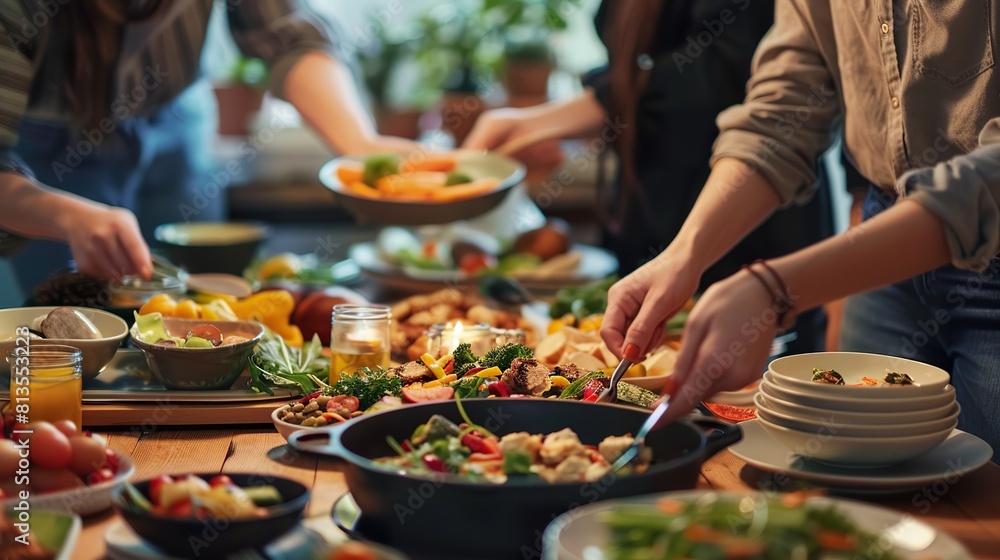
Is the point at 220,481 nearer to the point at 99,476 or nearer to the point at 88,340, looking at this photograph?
the point at 99,476

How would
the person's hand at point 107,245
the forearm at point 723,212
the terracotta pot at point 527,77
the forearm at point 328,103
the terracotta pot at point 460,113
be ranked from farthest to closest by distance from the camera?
1. the terracotta pot at point 527,77
2. the terracotta pot at point 460,113
3. the forearm at point 328,103
4. the person's hand at point 107,245
5. the forearm at point 723,212

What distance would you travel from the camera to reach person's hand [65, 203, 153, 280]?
5.65 feet

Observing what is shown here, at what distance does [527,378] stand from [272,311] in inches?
27.4

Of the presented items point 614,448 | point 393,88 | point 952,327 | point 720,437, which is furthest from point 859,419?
point 393,88

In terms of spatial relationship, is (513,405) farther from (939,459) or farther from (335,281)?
(335,281)

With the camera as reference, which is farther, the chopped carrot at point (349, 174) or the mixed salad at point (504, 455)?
the chopped carrot at point (349, 174)

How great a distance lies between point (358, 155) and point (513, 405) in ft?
4.55

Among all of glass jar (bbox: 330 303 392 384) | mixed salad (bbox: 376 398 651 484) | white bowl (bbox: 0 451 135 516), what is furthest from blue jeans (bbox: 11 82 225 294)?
mixed salad (bbox: 376 398 651 484)

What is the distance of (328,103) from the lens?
2.55 m

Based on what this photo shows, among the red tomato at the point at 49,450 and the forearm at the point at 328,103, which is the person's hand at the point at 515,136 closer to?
the forearm at the point at 328,103

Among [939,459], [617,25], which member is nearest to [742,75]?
[617,25]

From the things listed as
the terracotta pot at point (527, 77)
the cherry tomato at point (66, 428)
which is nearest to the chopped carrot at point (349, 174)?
the cherry tomato at point (66, 428)

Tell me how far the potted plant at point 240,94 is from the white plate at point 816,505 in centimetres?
346

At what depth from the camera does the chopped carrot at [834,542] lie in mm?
759
